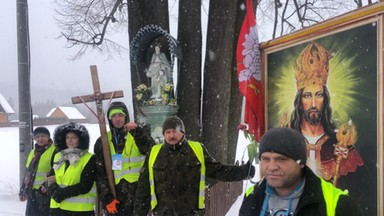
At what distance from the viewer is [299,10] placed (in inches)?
380

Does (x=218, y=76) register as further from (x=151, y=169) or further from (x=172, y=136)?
(x=151, y=169)

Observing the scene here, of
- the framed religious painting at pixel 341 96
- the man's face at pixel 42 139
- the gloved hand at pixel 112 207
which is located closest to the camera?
the framed religious painting at pixel 341 96

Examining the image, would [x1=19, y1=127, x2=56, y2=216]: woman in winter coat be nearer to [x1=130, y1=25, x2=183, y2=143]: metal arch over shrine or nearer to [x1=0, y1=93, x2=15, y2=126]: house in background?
[x1=130, y1=25, x2=183, y2=143]: metal arch over shrine

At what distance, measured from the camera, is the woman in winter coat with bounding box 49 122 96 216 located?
4.08 meters

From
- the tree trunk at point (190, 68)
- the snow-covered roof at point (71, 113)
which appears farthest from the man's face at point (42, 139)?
the snow-covered roof at point (71, 113)

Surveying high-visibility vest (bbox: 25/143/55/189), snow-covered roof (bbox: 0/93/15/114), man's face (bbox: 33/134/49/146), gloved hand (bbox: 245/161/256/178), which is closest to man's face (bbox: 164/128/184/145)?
Answer: gloved hand (bbox: 245/161/256/178)

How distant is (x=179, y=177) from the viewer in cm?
358

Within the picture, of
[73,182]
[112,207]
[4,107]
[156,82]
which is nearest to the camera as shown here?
[73,182]

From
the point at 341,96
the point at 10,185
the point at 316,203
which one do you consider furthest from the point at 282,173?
the point at 10,185

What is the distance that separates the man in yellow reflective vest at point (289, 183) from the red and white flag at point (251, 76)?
1.86m

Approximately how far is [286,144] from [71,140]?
3.04 meters

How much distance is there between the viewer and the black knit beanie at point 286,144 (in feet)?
5.80

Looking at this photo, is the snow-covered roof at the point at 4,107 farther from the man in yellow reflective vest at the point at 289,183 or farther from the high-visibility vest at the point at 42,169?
the man in yellow reflective vest at the point at 289,183

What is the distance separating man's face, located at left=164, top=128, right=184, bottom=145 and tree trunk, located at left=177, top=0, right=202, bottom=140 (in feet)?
9.25
